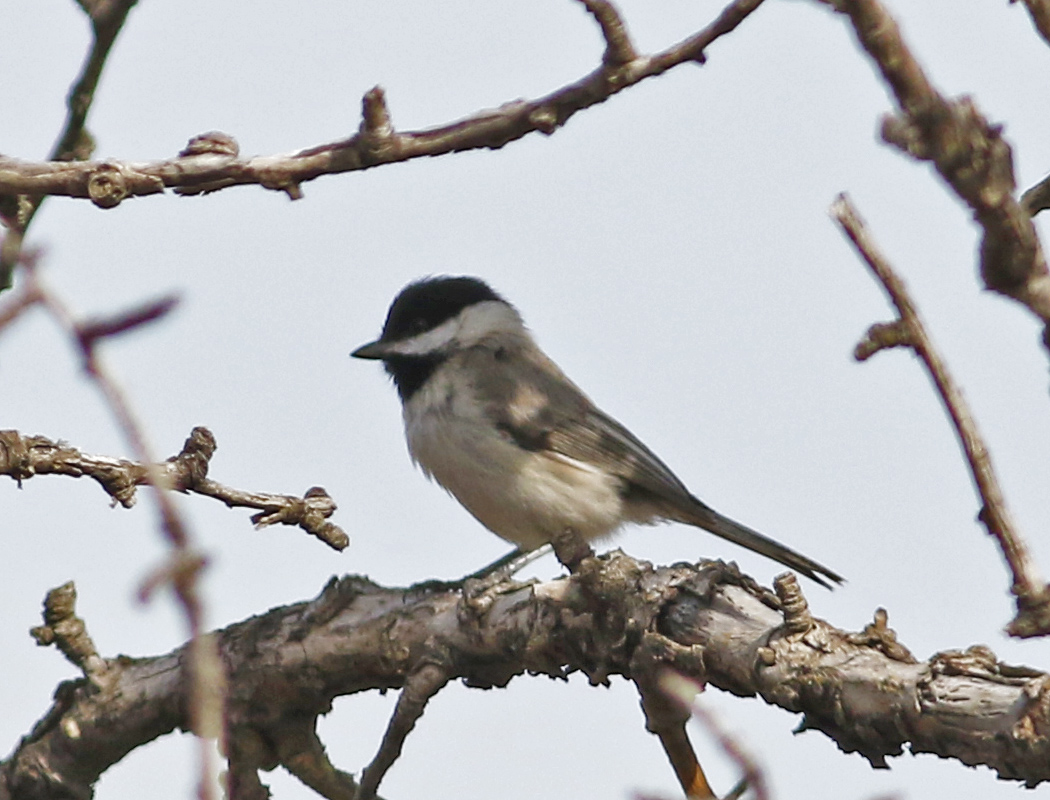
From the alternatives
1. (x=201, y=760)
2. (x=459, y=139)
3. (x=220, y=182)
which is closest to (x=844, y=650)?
(x=459, y=139)

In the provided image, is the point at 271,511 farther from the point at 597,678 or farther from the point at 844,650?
the point at 844,650

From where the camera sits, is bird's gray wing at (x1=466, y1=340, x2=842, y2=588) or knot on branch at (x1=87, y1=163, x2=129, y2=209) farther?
bird's gray wing at (x1=466, y1=340, x2=842, y2=588)

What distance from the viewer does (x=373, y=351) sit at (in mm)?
7812

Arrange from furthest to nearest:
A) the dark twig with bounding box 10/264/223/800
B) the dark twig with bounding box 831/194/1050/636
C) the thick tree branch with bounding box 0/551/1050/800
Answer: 1. the thick tree branch with bounding box 0/551/1050/800
2. the dark twig with bounding box 831/194/1050/636
3. the dark twig with bounding box 10/264/223/800

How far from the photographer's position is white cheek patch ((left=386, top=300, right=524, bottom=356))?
7.80 m

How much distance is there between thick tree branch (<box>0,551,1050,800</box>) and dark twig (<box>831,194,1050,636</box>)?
4.18 feet

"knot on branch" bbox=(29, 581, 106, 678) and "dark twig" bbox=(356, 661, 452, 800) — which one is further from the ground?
"knot on branch" bbox=(29, 581, 106, 678)

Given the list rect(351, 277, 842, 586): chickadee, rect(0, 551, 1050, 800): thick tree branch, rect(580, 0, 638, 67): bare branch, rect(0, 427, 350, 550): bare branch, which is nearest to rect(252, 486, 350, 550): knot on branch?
rect(0, 427, 350, 550): bare branch

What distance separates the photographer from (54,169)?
119 inches

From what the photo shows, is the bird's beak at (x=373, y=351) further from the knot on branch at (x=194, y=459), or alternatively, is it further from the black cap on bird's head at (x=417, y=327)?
the knot on branch at (x=194, y=459)

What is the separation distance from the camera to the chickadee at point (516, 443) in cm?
704

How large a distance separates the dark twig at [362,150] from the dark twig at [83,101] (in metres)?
0.38

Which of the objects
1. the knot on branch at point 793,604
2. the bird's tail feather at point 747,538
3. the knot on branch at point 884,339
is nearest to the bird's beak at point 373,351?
the bird's tail feather at point 747,538

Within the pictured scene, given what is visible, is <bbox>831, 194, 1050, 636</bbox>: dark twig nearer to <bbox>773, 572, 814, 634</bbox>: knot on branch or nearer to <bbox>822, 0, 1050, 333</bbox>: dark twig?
<bbox>822, 0, 1050, 333</bbox>: dark twig
